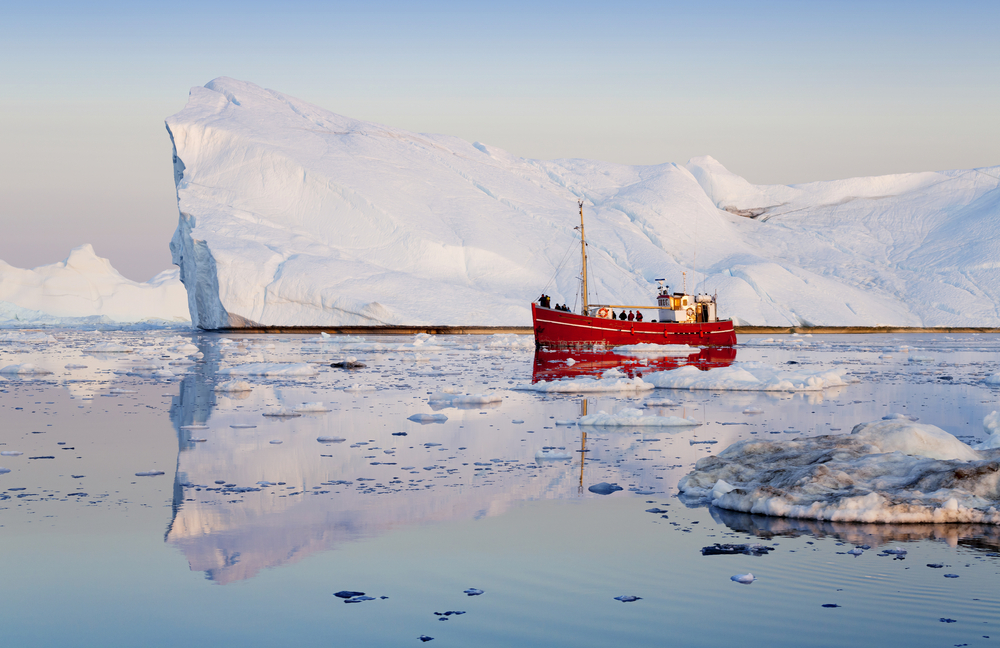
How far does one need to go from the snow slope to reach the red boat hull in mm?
74385

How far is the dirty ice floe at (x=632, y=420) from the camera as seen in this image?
1054 cm

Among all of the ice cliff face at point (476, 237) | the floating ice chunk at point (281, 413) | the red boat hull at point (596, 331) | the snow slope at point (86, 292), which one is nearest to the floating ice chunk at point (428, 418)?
the floating ice chunk at point (281, 413)

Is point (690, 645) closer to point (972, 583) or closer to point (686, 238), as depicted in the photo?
point (972, 583)

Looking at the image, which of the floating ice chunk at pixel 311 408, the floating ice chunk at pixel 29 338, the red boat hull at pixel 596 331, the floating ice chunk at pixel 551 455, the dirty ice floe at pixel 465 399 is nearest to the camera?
the floating ice chunk at pixel 551 455

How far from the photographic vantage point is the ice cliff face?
44.7m

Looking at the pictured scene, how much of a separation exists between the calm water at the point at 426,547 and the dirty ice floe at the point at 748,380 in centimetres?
496

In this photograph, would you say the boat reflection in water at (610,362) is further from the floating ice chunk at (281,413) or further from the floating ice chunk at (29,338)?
the floating ice chunk at (29,338)

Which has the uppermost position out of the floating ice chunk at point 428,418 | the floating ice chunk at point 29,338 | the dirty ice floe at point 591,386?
the floating ice chunk at point 29,338

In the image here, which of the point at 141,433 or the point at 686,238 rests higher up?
the point at 686,238

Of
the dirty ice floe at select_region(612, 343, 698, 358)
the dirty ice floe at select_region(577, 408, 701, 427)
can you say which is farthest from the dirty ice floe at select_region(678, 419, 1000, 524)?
the dirty ice floe at select_region(612, 343, 698, 358)

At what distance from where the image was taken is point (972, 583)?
14.7 ft

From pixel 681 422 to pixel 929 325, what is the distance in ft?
163

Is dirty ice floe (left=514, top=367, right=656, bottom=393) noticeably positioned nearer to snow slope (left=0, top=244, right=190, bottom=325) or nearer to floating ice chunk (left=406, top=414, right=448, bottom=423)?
floating ice chunk (left=406, top=414, right=448, bottom=423)

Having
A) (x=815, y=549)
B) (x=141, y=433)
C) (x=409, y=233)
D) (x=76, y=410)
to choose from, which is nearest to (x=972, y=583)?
(x=815, y=549)
